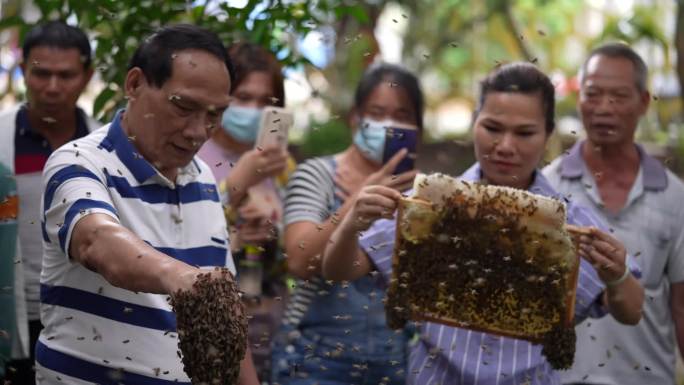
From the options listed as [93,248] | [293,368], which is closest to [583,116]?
[293,368]

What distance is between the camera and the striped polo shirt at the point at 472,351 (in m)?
4.96

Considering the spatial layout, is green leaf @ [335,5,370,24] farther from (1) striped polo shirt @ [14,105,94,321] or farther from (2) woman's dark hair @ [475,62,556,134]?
(1) striped polo shirt @ [14,105,94,321]

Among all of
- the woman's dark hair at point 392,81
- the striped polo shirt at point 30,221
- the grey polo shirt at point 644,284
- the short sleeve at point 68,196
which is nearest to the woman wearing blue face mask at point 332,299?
the woman's dark hair at point 392,81

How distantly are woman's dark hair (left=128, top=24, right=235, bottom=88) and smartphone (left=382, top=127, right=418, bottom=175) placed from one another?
1799mm

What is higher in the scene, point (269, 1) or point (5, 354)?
point (269, 1)

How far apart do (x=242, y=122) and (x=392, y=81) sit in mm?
948

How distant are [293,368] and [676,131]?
532 inches

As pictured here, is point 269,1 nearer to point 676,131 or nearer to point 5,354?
point 5,354

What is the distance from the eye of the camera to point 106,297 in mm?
3998

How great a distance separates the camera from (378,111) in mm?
6426

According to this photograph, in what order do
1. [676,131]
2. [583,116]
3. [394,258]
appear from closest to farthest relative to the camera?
[394,258]
[583,116]
[676,131]

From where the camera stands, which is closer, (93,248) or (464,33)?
(93,248)

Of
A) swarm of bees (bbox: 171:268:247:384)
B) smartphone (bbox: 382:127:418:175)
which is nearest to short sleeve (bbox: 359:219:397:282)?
smartphone (bbox: 382:127:418:175)

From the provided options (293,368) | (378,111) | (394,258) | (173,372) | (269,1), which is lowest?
(293,368)
